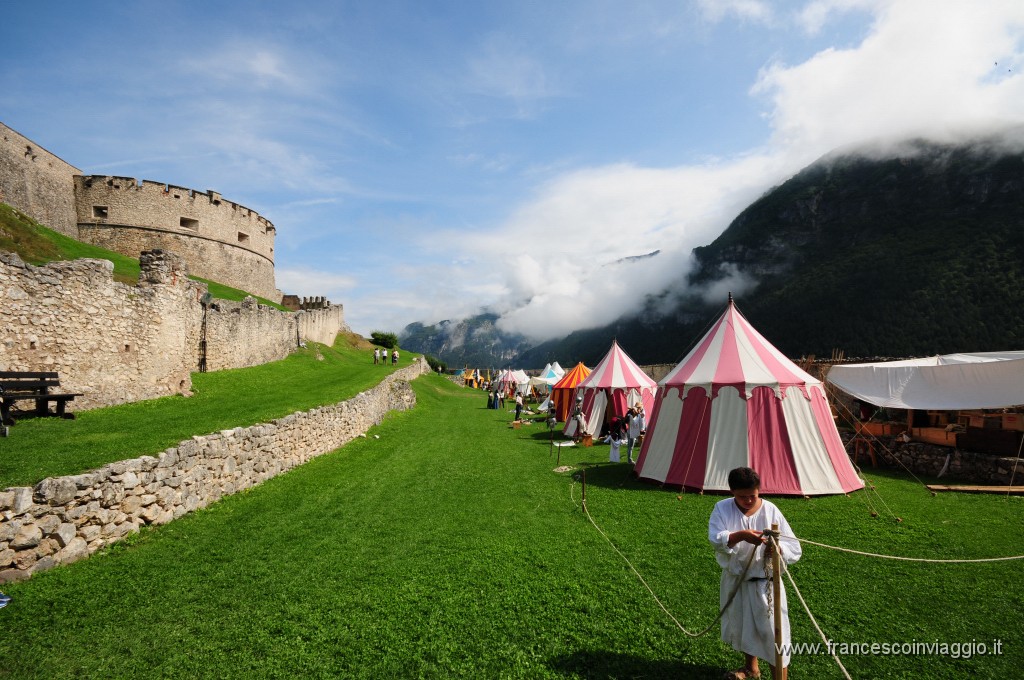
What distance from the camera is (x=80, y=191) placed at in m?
28.3

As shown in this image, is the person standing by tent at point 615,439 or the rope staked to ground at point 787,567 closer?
the rope staked to ground at point 787,567

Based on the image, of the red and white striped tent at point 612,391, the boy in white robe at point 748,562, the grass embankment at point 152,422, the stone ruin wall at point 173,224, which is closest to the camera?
the boy in white robe at point 748,562

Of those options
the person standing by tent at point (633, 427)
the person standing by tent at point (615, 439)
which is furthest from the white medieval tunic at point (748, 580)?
the person standing by tent at point (615, 439)

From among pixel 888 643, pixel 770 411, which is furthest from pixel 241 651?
pixel 770 411

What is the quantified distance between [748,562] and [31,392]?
1136cm

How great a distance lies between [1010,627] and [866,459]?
9.46m

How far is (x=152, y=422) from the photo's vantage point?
8984 mm

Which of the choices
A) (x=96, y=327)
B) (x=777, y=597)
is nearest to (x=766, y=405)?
(x=777, y=597)

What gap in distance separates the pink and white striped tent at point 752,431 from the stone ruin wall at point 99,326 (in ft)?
39.3

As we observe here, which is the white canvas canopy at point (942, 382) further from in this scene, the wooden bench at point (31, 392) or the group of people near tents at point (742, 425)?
the wooden bench at point (31, 392)

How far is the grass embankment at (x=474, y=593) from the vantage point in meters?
3.79

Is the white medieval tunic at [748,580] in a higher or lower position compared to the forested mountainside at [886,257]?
lower

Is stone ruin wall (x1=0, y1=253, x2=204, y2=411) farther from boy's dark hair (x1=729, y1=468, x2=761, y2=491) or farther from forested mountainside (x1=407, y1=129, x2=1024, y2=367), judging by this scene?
forested mountainside (x1=407, y1=129, x2=1024, y2=367)

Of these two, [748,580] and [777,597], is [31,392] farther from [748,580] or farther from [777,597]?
[777,597]
